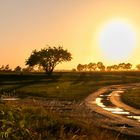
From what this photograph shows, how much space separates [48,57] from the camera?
486 ft

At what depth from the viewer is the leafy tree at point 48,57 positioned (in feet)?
478

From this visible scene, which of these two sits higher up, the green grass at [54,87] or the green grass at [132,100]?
the green grass at [54,87]

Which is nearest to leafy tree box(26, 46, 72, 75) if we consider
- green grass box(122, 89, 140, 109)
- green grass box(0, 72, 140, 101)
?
green grass box(0, 72, 140, 101)

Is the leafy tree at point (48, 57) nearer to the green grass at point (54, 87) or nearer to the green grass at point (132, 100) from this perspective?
the green grass at point (54, 87)

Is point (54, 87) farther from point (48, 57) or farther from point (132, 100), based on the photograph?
point (48, 57)

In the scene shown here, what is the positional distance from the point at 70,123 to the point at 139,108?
18.1 m

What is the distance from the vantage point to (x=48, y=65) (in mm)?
145000

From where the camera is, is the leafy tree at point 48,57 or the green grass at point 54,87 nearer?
the green grass at point 54,87

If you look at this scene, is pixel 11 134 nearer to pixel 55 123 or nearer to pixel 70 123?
pixel 55 123

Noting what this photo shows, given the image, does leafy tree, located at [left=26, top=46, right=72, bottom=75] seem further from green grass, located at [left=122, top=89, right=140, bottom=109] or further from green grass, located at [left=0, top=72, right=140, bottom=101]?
green grass, located at [left=122, top=89, right=140, bottom=109]

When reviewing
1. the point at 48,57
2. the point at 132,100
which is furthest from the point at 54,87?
the point at 48,57

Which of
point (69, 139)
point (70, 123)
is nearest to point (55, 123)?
point (70, 123)

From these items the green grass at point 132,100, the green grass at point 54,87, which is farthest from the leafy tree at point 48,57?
the green grass at point 132,100

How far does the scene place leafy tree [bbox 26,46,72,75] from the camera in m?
146
